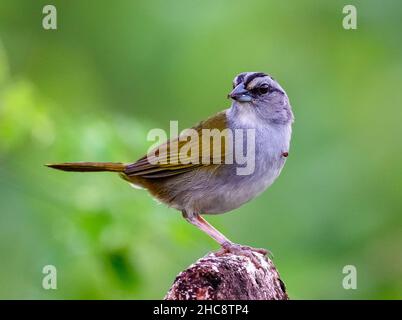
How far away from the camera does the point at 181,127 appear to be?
9.42 meters

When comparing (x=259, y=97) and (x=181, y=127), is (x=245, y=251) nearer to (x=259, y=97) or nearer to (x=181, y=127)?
(x=259, y=97)

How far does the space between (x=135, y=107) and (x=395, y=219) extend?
3097 mm

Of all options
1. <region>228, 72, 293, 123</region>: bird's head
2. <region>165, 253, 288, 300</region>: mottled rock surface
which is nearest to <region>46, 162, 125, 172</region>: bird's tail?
<region>228, 72, 293, 123</region>: bird's head

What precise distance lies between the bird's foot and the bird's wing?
585 millimetres

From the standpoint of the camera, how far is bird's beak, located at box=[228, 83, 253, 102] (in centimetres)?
640


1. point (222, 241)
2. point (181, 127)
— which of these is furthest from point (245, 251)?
point (181, 127)

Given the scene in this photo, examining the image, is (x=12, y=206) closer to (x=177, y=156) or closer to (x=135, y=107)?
(x=177, y=156)

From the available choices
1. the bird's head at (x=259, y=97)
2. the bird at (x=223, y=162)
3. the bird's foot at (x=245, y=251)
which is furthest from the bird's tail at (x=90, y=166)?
the bird's foot at (x=245, y=251)

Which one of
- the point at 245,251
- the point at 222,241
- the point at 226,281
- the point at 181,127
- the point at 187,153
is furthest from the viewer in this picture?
the point at 181,127

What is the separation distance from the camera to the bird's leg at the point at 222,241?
19.4 ft

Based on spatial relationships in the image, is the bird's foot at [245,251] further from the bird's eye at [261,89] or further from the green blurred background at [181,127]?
the bird's eye at [261,89]

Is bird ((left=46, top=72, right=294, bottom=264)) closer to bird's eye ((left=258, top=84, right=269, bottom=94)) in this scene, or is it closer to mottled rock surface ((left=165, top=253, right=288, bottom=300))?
bird's eye ((left=258, top=84, right=269, bottom=94))

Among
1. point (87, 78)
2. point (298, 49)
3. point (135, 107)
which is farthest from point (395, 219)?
point (87, 78)

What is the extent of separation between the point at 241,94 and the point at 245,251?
42.9 inches
